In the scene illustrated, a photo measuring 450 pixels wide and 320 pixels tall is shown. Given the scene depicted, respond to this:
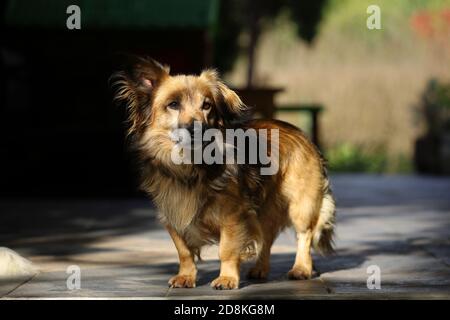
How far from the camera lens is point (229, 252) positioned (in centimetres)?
583

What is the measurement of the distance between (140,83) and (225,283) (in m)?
1.23

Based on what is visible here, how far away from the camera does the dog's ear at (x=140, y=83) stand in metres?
5.88

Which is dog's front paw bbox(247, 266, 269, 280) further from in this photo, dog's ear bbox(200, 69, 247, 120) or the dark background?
the dark background

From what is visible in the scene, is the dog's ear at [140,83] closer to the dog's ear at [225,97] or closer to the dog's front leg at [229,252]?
the dog's ear at [225,97]

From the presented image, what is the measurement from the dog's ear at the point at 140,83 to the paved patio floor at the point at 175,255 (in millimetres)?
959

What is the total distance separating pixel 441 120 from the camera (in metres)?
A: 21.1

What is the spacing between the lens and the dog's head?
5.63 m

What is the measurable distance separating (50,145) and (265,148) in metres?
7.80

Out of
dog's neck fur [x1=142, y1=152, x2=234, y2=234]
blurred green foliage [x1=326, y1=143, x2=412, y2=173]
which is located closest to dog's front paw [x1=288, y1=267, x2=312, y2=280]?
dog's neck fur [x1=142, y1=152, x2=234, y2=234]
